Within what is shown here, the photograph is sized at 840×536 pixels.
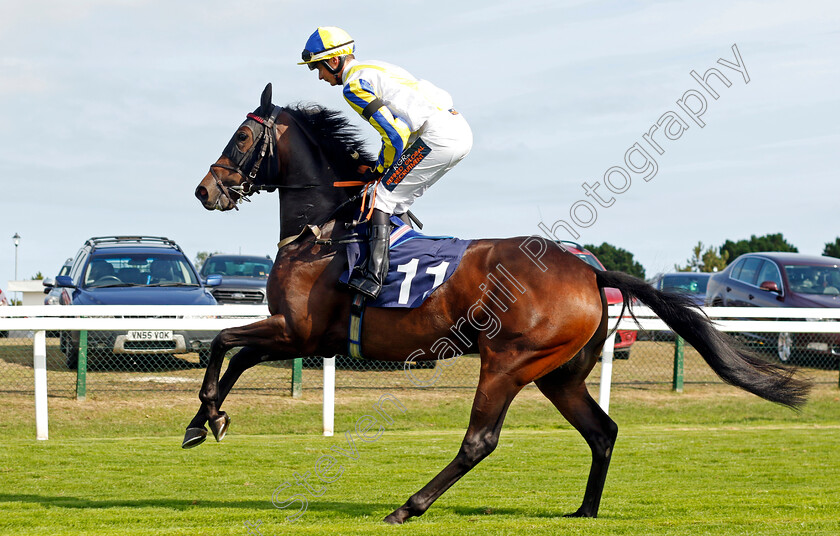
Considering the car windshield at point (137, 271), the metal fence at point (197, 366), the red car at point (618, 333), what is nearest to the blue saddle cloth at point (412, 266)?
the metal fence at point (197, 366)

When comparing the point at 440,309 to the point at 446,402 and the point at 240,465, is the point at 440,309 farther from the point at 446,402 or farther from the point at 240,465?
the point at 446,402

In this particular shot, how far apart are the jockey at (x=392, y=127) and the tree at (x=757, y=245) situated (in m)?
A: 36.3

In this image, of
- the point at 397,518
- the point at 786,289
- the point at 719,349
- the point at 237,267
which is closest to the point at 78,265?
the point at 237,267

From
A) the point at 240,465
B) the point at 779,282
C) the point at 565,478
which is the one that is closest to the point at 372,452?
the point at 240,465

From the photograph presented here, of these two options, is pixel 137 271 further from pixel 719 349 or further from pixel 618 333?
pixel 719 349

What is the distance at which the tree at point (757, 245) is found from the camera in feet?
128

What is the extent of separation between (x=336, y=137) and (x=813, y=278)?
1028cm

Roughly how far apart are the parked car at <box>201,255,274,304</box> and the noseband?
8737 mm

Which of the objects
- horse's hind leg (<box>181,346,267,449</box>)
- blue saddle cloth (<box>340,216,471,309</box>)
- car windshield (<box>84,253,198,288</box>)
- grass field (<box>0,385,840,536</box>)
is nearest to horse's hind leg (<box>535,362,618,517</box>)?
grass field (<box>0,385,840,536</box>)

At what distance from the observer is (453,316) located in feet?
16.3

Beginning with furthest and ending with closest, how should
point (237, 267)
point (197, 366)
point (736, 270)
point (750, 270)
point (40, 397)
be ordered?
1. point (237, 267)
2. point (736, 270)
3. point (750, 270)
4. point (197, 366)
5. point (40, 397)

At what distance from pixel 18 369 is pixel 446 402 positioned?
499 cm

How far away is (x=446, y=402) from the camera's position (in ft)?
34.7

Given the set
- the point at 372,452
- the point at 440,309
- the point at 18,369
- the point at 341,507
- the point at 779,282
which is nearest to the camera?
the point at 440,309
